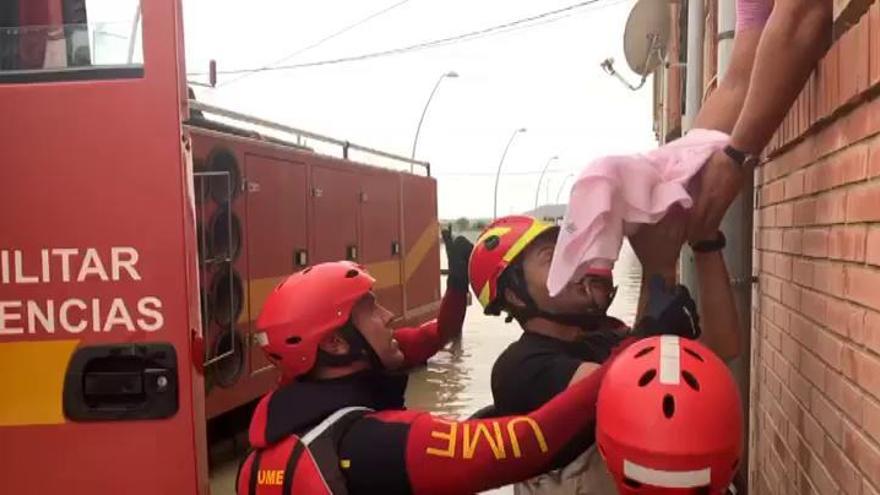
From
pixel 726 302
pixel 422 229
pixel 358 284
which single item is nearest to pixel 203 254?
pixel 358 284

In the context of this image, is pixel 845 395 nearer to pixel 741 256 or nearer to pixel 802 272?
pixel 802 272

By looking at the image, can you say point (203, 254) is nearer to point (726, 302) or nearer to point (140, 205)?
point (140, 205)

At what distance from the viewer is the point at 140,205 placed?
6.53 ft

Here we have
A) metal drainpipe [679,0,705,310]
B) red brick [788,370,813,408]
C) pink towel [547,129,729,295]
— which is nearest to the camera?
pink towel [547,129,729,295]

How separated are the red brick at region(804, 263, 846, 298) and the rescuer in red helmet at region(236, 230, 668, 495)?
1.70 feet

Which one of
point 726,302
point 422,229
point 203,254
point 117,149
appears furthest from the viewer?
point 422,229

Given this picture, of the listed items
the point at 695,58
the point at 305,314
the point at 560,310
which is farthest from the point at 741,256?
the point at 305,314

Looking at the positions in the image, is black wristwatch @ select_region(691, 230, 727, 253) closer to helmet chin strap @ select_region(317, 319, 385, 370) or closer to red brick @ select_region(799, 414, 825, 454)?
red brick @ select_region(799, 414, 825, 454)

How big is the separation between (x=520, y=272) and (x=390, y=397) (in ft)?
1.50

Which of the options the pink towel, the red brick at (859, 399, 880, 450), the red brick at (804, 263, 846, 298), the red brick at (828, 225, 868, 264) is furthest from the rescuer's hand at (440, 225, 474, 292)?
the red brick at (859, 399, 880, 450)

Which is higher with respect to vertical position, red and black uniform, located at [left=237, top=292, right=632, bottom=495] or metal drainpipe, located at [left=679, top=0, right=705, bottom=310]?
metal drainpipe, located at [left=679, top=0, right=705, bottom=310]

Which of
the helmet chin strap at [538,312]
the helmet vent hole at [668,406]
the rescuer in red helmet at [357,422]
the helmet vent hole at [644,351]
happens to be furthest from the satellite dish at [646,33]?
the helmet vent hole at [668,406]

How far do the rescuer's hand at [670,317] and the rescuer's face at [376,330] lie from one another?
71 centimetres

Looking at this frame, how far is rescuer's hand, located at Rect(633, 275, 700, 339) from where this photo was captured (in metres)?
1.82
